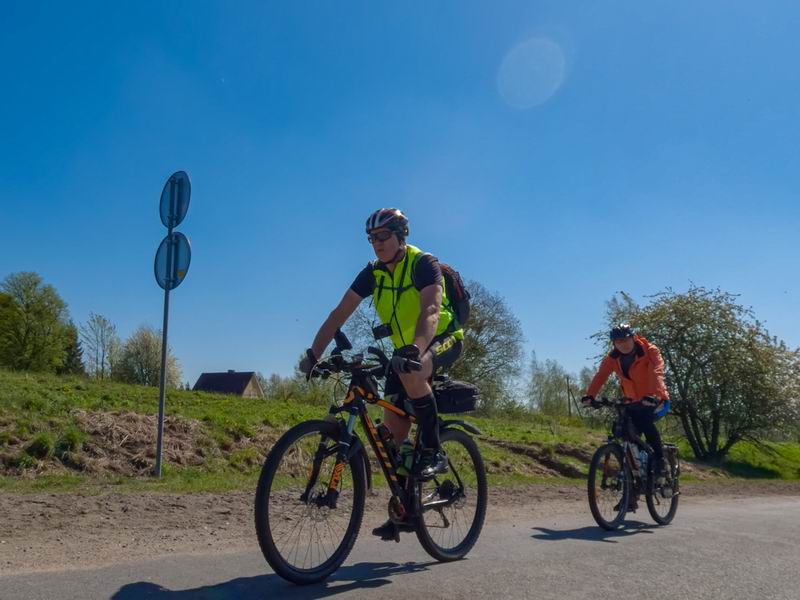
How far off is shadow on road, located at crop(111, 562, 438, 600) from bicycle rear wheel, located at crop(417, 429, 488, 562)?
429 mm

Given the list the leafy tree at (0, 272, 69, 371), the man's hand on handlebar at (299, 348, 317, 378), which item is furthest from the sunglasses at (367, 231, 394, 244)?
the leafy tree at (0, 272, 69, 371)

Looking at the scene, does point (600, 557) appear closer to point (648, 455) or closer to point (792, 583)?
point (792, 583)

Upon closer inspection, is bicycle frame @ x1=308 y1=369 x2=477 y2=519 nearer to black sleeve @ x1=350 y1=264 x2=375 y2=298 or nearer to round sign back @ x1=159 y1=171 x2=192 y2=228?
black sleeve @ x1=350 y1=264 x2=375 y2=298

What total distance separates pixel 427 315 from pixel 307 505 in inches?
51.5

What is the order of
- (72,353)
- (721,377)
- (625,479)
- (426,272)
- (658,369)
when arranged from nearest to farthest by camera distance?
(426,272), (625,479), (658,369), (721,377), (72,353)

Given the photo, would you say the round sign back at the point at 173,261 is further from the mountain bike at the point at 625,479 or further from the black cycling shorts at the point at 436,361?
the mountain bike at the point at 625,479

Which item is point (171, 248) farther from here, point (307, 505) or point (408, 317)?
point (307, 505)

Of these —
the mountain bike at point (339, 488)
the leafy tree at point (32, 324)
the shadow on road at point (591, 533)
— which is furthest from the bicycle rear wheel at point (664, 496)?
the leafy tree at point (32, 324)

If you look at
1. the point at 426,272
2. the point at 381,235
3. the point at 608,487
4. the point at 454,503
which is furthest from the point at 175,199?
the point at 608,487

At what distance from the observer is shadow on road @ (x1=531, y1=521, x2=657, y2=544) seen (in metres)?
5.61

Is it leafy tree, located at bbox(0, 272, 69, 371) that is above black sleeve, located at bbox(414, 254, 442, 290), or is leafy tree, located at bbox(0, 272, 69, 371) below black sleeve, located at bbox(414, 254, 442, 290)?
above

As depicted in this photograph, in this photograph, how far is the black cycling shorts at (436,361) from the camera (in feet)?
14.6

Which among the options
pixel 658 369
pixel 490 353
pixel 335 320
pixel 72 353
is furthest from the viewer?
pixel 72 353

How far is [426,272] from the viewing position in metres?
4.35
